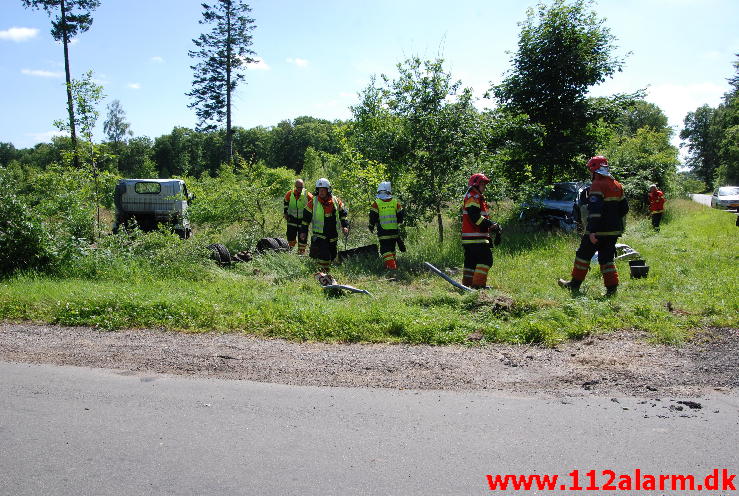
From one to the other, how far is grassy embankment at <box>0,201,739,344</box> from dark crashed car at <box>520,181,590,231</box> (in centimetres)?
378

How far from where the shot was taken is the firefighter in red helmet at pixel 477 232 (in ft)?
26.8

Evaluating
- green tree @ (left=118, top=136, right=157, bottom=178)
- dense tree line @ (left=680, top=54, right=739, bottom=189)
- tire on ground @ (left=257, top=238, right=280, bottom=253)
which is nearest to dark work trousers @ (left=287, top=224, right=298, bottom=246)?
tire on ground @ (left=257, top=238, right=280, bottom=253)

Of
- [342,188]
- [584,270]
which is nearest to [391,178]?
[342,188]

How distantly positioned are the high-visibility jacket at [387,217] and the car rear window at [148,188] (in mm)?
8669

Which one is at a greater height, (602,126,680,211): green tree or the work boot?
(602,126,680,211): green tree

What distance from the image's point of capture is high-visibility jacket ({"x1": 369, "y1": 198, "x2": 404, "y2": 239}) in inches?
399

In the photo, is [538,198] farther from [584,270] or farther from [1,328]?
[1,328]

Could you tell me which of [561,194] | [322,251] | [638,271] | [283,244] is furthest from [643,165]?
[322,251]

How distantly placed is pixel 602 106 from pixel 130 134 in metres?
64.0

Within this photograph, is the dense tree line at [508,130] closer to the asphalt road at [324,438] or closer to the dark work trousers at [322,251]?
the dark work trousers at [322,251]

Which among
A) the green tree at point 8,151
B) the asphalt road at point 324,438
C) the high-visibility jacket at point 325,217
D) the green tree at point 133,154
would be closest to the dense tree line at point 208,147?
the green tree at point 133,154

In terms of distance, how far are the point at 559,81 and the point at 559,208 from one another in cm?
366

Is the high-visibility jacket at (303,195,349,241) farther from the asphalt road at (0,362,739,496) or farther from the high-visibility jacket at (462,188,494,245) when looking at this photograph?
the asphalt road at (0,362,739,496)

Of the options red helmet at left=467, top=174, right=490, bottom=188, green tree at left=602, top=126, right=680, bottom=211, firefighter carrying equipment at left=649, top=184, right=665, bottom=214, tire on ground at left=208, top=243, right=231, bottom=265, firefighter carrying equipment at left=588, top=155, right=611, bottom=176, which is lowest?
tire on ground at left=208, top=243, right=231, bottom=265
